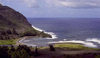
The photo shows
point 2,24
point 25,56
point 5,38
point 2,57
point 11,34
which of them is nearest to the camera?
point 25,56

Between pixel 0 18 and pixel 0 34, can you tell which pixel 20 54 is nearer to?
pixel 0 34

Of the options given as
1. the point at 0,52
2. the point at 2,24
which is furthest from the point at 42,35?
the point at 0,52

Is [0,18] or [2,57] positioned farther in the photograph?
[0,18]

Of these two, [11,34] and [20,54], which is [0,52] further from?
[11,34]

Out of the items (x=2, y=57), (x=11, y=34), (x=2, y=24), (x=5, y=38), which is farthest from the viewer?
(x=2, y=24)

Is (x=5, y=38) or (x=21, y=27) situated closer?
(x=5, y=38)

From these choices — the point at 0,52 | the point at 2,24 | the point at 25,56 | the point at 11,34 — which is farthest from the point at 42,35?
the point at 25,56

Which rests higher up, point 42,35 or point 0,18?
point 0,18

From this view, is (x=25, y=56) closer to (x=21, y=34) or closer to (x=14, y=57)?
(x=14, y=57)

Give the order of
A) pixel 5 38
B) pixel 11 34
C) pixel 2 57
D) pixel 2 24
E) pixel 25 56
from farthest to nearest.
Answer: pixel 2 24 < pixel 11 34 < pixel 5 38 < pixel 2 57 < pixel 25 56
